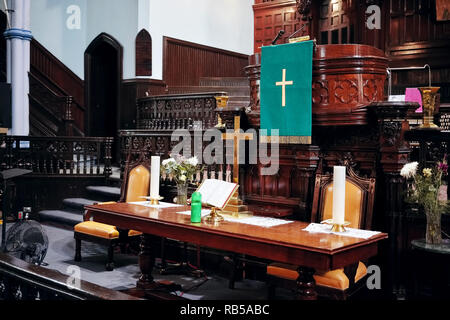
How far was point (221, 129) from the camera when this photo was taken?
589 centimetres

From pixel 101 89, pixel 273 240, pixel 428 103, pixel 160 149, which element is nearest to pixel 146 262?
pixel 273 240

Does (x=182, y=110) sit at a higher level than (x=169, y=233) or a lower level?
higher

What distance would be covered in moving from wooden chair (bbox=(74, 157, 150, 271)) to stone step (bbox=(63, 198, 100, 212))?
2.01 meters

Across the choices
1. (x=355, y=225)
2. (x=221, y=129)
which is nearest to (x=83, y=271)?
(x=221, y=129)

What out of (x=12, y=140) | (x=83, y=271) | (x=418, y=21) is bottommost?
(x=83, y=271)

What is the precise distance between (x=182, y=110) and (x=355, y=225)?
6.44 metres

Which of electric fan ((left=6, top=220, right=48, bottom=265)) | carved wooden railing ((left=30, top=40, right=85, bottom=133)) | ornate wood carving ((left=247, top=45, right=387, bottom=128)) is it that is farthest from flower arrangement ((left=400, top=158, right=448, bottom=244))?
carved wooden railing ((left=30, top=40, right=85, bottom=133))

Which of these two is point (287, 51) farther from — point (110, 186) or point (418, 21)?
point (418, 21)

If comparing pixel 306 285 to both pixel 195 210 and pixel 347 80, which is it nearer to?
pixel 195 210

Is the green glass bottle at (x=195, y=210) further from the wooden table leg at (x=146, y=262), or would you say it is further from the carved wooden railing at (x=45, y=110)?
the carved wooden railing at (x=45, y=110)

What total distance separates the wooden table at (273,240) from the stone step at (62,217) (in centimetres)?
410

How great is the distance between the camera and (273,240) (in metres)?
3.00

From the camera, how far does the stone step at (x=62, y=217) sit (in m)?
7.89
